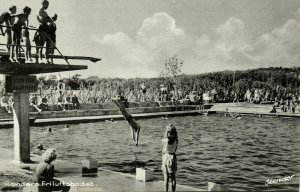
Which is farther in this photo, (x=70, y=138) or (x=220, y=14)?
(x=70, y=138)

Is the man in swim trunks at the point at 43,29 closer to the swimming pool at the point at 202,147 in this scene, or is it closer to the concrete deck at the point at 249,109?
the swimming pool at the point at 202,147

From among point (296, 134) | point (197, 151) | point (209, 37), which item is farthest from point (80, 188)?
point (209, 37)

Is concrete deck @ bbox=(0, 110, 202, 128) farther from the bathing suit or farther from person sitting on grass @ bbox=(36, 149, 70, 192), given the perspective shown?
the bathing suit

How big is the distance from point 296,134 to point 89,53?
49.3ft

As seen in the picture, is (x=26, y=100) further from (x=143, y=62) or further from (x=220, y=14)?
(x=143, y=62)

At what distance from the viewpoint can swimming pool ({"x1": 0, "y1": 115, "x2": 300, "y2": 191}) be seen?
1460cm

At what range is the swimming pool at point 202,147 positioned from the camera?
575 inches

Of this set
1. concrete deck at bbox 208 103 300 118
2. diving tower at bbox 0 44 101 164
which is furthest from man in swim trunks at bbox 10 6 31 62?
concrete deck at bbox 208 103 300 118

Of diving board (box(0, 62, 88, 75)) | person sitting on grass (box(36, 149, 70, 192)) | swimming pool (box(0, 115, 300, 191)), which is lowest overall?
swimming pool (box(0, 115, 300, 191))

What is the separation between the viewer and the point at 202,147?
66.6 ft

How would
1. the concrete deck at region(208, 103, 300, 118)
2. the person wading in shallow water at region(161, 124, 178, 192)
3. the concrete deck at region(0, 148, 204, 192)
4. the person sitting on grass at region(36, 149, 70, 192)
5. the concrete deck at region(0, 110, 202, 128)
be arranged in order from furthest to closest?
the concrete deck at region(208, 103, 300, 118) → the concrete deck at region(0, 110, 202, 128) → the concrete deck at region(0, 148, 204, 192) → the person wading in shallow water at region(161, 124, 178, 192) → the person sitting on grass at region(36, 149, 70, 192)

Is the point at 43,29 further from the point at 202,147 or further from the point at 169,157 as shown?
the point at 202,147

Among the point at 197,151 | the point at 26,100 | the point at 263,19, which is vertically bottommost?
the point at 197,151

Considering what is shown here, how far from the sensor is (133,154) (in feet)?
59.1
